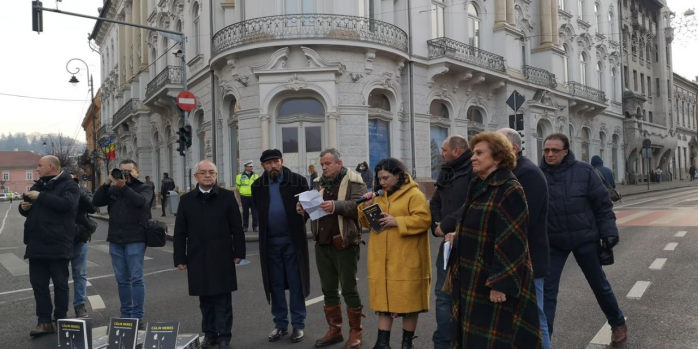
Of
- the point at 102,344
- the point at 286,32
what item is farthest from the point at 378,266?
the point at 286,32

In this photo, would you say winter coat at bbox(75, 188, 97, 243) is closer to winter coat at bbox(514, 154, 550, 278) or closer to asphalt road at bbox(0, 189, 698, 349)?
asphalt road at bbox(0, 189, 698, 349)

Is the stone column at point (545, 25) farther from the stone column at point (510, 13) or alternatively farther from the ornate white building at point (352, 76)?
the stone column at point (510, 13)

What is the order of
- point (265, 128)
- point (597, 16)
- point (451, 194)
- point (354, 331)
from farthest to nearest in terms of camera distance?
point (597, 16), point (265, 128), point (354, 331), point (451, 194)

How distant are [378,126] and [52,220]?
15786 mm

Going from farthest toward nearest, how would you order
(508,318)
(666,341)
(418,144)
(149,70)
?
(149,70)
(418,144)
(666,341)
(508,318)

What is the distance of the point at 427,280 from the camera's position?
487 cm

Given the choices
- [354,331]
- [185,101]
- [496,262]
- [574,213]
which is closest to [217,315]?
[354,331]

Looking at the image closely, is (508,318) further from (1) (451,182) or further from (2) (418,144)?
(2) (418,144)

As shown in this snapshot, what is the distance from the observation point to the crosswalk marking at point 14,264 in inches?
411

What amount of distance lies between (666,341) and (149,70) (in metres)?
31.6

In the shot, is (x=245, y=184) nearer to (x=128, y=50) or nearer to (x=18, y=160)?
(x=128, y=50)

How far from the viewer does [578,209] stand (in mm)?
4957

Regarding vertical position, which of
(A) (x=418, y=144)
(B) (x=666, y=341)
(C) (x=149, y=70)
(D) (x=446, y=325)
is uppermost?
Answer: (C) (x=149, y=70)

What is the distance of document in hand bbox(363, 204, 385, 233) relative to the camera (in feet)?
15.5
